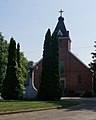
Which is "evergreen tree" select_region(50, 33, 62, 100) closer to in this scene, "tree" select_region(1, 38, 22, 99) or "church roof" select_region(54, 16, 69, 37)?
"tree" select_region(1, 38, 22, 99)

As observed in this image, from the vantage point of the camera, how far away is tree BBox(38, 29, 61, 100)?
31453 mm

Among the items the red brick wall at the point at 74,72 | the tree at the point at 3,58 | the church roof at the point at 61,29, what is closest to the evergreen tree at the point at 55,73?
the tree at the point at 3,58

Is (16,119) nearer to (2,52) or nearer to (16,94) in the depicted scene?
(16,94)

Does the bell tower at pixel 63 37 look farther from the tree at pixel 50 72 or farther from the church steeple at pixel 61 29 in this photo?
the tree at pixel 50 72

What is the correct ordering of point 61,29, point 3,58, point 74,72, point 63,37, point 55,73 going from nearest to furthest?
point 55,73
point 3,58
point 74,72
point 63,37
point 61,29

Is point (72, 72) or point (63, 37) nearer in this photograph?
point (72, 72)

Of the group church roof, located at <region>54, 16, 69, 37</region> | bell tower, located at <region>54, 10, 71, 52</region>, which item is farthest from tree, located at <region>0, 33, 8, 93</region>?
church roof, located at <region>54, 16, 69, 37</region>

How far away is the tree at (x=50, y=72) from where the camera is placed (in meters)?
31.5

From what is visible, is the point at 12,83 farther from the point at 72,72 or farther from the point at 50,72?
A: the point at 72,72

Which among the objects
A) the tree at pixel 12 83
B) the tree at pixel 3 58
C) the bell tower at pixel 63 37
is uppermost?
the bell tower at pixel 63 37

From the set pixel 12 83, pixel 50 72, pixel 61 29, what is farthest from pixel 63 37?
pixel 12 83

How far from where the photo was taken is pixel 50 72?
32188mm

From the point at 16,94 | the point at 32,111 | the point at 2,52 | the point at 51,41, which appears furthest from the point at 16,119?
the point at 2,52

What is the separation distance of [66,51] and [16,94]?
2836cm
